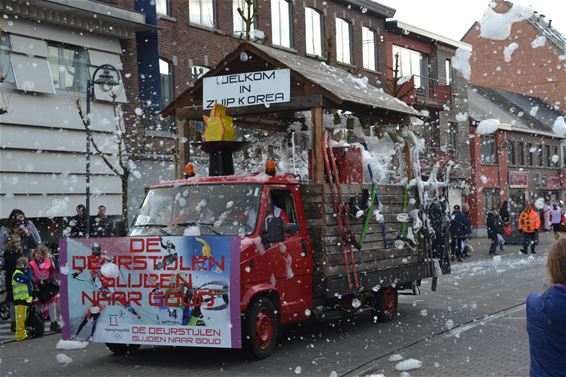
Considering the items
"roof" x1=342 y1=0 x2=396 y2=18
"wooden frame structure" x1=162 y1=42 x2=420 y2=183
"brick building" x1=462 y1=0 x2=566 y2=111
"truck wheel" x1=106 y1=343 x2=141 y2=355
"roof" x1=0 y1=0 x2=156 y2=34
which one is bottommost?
"truck wheel" x1=106 y1=343 x2=141 y2=355

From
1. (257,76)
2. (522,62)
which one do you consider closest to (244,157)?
(257,76)

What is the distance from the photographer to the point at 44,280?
1282cm

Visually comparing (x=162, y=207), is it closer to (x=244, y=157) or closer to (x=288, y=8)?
(x=244, y=157)

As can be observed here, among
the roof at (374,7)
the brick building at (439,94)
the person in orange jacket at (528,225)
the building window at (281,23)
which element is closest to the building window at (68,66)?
the building window at (281,23)

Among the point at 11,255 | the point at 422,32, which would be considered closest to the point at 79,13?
the point at 11,255

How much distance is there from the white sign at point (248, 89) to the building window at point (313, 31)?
59.3ft

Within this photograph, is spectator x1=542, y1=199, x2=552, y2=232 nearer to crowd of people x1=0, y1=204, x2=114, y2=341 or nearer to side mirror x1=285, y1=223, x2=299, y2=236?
crowd of people x1=0, y1=204, x2=114, y2=341

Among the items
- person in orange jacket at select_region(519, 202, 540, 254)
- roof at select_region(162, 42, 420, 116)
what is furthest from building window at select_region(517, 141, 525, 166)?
roof at select_region(162, 42, 420, 116)

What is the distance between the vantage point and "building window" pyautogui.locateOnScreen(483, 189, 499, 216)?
151 feet

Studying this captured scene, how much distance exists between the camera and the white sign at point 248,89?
11008 millimetres

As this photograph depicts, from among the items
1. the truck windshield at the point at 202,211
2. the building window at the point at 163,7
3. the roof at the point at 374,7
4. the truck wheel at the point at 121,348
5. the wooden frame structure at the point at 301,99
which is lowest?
the truck wheel at the point at 121,348

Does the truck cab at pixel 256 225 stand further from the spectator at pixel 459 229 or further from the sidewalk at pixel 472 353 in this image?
the spectator at pixel 459 229

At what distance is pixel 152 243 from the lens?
8.69 m

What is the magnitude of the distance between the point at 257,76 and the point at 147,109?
10.9 m
